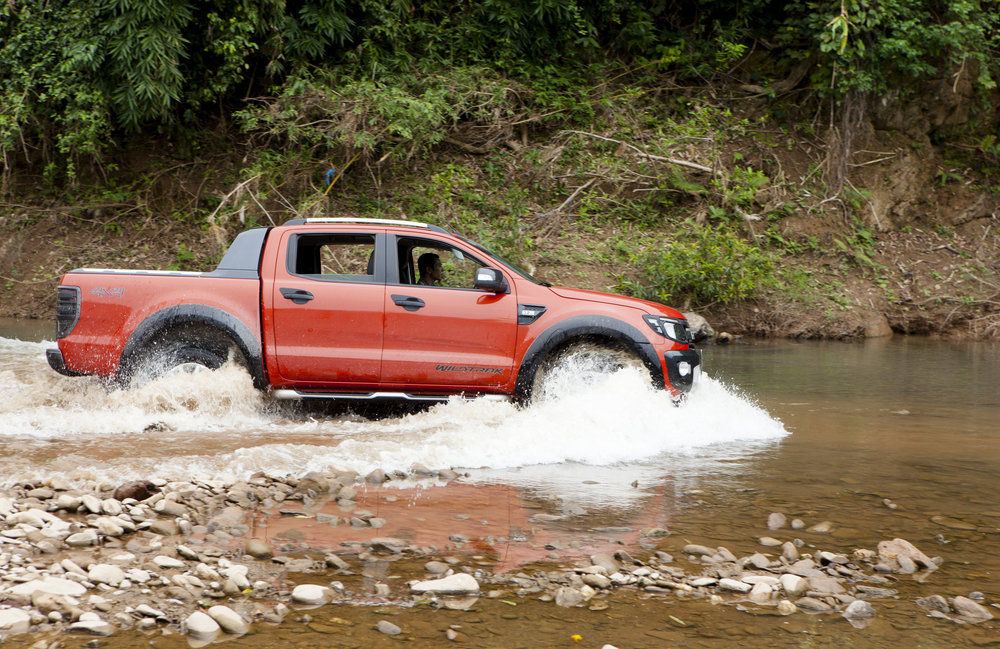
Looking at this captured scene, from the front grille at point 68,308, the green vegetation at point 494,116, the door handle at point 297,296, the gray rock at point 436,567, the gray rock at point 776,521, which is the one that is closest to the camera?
the gray rock at point 436,567

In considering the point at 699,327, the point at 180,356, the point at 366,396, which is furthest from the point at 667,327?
the point at 699,327

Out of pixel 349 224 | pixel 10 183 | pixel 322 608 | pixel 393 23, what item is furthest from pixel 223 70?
pixel 322 608

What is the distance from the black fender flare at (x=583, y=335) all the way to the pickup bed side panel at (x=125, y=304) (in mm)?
2212

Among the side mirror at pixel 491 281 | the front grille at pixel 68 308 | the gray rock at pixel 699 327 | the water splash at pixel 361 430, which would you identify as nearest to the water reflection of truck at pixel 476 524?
the water splash at pixel 361 430

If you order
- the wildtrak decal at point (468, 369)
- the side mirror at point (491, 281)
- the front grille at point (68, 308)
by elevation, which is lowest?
the wildtrak decal at point (468, 369)

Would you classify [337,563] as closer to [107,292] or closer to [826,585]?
[826,585]

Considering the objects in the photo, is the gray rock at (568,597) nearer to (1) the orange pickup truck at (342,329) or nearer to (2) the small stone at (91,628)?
(2) the small stone at (91,628)

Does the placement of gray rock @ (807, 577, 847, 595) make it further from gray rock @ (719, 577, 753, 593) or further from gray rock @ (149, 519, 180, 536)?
gray rock @ (149, 519, 180, 536)

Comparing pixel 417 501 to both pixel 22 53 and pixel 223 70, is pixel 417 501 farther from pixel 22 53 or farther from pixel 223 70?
pixel 22 53

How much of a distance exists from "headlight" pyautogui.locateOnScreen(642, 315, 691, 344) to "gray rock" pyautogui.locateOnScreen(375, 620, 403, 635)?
423cm

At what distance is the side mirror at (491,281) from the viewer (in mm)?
6391

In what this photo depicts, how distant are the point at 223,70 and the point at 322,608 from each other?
1514cm

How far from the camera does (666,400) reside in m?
6.45

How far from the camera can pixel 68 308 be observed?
6277 millimetres
